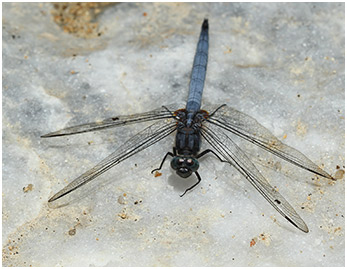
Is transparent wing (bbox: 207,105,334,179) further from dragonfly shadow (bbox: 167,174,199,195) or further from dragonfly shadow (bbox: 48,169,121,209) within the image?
dragonfly shadow (bbox: 48,169,121,209)

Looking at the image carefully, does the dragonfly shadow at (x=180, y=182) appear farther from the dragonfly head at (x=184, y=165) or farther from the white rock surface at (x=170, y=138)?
the dragonfly head at (x=184, y=165)

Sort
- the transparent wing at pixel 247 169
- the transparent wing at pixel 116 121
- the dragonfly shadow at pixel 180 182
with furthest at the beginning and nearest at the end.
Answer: the transparent wing at pixel 116 121
the dragonfly shadow at pixel 180 182
the transparent wing at pixel 247 169

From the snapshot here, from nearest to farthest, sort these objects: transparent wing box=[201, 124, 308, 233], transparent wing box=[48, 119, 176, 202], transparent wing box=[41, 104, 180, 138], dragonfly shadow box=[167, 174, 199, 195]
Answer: transparent wing box=[201, 124, 308, 233] < transparent wing box=[48, 119, 176, 202] < dragonfly shadow box=[167, 174, 199, 195] < transparent wing box=[41, 104, 180, 138]

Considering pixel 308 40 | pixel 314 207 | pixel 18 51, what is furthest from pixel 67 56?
pixel 314 207

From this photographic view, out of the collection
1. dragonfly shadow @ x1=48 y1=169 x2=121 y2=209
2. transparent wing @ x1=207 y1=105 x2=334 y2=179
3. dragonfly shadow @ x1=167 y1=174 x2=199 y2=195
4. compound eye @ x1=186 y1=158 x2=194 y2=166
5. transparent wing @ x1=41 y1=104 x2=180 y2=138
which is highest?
transparent wing @ x1=207 y1=105 x2=334 y2=179

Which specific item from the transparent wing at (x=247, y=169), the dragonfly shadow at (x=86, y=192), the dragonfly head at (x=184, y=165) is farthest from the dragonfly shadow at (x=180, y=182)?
the dragonfly shadow at (x=86, y=192)

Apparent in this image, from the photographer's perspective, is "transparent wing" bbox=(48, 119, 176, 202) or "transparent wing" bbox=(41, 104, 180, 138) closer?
"transparent wing" bbox=(48, 119, 176, 202)

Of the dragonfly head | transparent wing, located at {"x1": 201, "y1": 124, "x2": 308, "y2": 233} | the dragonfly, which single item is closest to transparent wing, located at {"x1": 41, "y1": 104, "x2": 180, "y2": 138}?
the dragonfly
